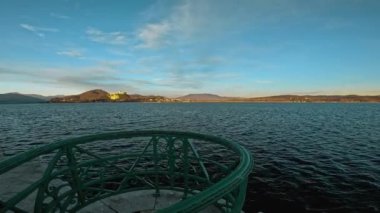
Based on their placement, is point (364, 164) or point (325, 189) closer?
point (325, 189)

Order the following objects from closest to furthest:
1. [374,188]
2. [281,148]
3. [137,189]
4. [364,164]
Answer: [137,189] → [374,188] → [364,164] → [281,148]

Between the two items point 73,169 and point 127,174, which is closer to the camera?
point 73,169

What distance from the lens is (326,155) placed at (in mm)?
25828

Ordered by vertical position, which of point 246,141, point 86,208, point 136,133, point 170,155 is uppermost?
point 136,133

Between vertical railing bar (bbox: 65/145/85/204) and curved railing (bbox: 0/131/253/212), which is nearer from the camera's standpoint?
curved railing (bbox: 0/131/253/212)

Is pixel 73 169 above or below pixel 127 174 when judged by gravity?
above

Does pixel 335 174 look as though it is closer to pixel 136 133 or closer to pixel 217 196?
pixel 136 133

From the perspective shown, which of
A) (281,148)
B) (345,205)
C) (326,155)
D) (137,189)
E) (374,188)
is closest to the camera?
(137,189)

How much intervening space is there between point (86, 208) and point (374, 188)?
1619cm

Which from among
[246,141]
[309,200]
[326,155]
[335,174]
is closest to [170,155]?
[309,200]

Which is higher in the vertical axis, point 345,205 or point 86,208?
point 86,208

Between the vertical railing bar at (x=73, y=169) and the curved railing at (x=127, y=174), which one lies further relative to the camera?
the vertical railing bar at (x=73, y=169)

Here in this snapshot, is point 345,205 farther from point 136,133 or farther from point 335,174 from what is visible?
point 136,133

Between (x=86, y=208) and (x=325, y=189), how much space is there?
560 inches
